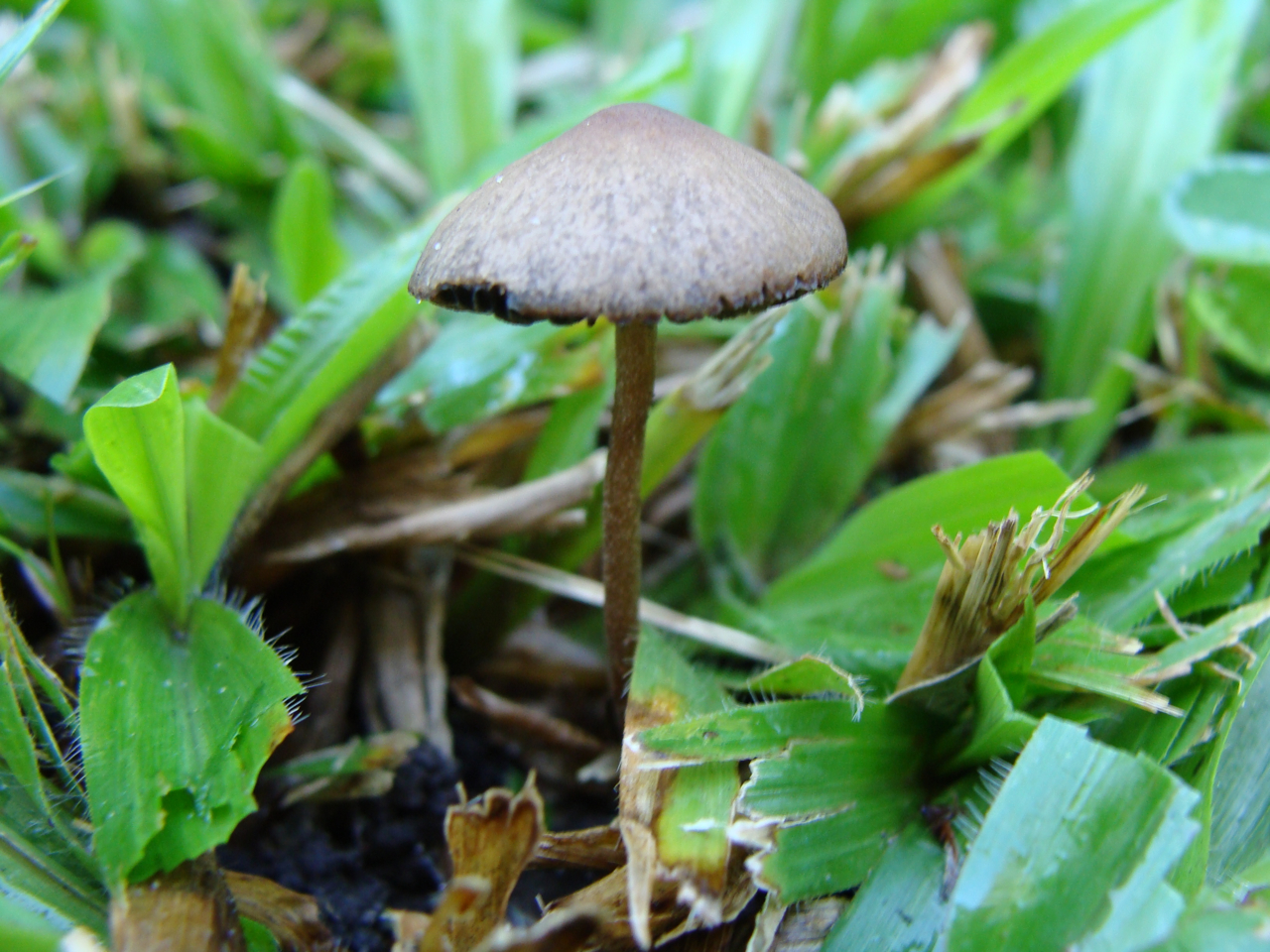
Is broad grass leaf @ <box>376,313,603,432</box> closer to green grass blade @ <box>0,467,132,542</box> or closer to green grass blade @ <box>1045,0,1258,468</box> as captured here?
green grass blade @ <box>0,467,132,542</box>

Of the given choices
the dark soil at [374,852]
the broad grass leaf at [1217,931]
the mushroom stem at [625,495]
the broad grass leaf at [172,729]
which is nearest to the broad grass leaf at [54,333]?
the broad grass leaf at [172,729]

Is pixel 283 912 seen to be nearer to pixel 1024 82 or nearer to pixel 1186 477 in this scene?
pixel 1186 477

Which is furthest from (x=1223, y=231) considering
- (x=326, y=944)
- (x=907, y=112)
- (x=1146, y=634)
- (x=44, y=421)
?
(x=44, y=421)

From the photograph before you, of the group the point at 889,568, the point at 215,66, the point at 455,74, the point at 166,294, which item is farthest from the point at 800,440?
the point at 215,66

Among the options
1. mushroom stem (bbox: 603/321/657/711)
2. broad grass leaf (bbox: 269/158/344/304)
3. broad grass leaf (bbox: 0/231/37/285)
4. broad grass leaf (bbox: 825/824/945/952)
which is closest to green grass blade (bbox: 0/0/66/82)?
broad grass leaf (bbox: 0/231/37/285)

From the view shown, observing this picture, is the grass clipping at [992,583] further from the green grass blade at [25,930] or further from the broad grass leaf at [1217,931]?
the green grass blade at [25,930]

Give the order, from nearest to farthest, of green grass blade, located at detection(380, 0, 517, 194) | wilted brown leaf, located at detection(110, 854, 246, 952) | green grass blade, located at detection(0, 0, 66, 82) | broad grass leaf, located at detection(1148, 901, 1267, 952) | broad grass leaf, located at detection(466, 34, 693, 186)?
broad grass leaf, located at detection(1148, 901, 1267, 952) → wilted brown leaf, located at detection(110, 854, 246, 952) → green grass blade, located at detection(0, 0, 66, 82) → broad grass leaf, located at detection(466, 34, 693, 186) → green grass blade, located at detection(380, 0, 517, 194)
